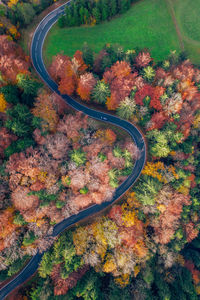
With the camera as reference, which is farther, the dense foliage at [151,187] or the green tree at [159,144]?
the green tree at [159,144]

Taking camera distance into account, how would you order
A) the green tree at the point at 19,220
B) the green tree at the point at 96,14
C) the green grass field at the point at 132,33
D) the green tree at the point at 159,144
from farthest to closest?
the green grass field at the point at 132,33 < the green tree at the point at 96,14 < the green tree at the point at 159,144 < the green tree at the point at 19,220

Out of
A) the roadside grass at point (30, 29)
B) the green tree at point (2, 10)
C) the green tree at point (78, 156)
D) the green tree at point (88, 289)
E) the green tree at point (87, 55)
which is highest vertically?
the green tree at point (2, 10)

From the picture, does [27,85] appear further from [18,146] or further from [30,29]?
[30,29]

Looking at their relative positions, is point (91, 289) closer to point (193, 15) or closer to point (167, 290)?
point (167, 290)

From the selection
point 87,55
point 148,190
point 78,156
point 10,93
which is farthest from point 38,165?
point 87,55

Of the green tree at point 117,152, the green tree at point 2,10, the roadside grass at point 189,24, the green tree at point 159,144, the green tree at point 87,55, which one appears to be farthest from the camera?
the roadside grass at point 189,24

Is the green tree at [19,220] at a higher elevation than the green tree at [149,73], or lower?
A: lower

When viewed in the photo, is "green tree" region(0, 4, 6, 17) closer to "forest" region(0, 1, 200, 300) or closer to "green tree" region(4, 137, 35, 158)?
"forest" region(0, 1, 200, 300)

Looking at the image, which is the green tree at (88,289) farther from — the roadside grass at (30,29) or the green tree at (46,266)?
the roadside grass at (30,29)

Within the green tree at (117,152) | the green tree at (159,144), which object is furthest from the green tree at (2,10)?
the green tree at (159,144)
